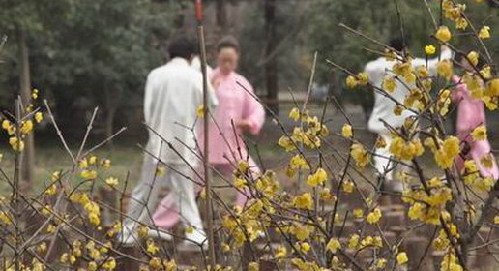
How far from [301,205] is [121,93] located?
14.0 metres

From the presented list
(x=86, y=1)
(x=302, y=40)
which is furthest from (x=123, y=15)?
(x=302, y=40)

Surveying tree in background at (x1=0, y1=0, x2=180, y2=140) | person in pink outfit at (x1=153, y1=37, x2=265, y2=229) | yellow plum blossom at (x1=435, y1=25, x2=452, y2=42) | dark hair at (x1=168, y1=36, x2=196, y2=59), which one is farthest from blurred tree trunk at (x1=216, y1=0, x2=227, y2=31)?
yellow plum blossom at (x1=435, y1=25, x2=452, y2=42)

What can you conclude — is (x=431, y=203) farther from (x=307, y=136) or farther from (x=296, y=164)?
(x=307, y=136)

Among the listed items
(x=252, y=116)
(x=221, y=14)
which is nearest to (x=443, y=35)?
(x=252, y=116)

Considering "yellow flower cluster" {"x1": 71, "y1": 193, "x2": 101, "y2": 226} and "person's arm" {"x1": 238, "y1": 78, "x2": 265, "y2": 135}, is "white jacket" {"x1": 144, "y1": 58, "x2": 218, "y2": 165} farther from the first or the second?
"yellow flower cluster" {"x1": 71, "y1": 193, "x2": 101, "y2": 226}

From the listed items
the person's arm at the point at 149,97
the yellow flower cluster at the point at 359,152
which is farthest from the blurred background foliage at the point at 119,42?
the yellow flower cluster at the point at 359,152

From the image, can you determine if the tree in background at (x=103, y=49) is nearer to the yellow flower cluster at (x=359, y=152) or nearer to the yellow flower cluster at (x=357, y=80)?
the yellow flower cluster at (x=357, y=80)

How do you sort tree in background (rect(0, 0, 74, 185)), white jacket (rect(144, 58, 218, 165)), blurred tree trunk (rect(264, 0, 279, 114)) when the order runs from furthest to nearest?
blurred tree trunk (rect(264, 0, 279, 114)), tree in background (rect(0, 0, 74, 185)), white jacket (rect(144, 58, 218, 165))

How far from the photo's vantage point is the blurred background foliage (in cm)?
1213

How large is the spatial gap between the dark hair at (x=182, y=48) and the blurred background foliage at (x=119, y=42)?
409 cm

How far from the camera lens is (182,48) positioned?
255 inches

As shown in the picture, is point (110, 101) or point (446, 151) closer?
point (446, 151)

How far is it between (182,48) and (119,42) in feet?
29.8

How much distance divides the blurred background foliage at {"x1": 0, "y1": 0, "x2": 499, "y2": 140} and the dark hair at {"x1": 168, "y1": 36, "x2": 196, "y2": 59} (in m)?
4.09
